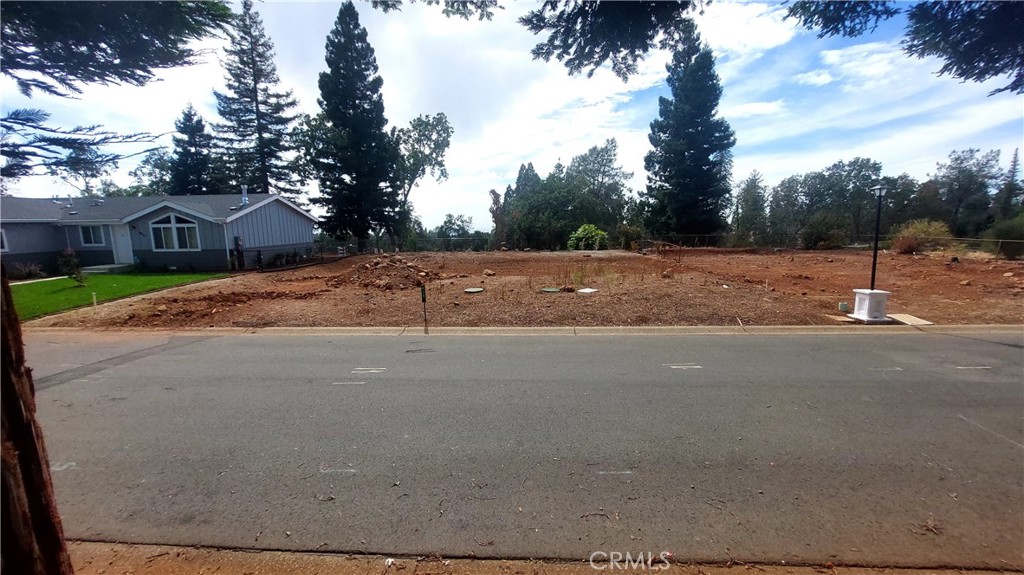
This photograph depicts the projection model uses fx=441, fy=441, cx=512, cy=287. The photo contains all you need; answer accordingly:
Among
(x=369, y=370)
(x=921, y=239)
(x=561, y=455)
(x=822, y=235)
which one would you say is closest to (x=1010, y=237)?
(x=921, y=239)

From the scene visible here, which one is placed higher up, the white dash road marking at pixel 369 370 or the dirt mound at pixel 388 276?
the dirt mound at pixel 388 276

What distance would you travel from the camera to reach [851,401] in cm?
504

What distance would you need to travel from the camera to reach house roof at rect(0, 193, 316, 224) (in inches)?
918

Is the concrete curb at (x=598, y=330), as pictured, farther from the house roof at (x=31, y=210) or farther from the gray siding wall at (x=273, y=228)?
the house roof at (x=31, y=210)

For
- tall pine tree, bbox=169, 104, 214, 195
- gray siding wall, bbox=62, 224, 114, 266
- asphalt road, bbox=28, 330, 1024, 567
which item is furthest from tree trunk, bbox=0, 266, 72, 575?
tall pine tree, bbox=169, 104, 214, 195

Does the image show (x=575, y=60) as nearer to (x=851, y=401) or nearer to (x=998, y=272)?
(x=851, y=401)

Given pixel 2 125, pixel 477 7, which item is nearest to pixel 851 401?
pixel 477 7

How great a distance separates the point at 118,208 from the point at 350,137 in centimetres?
1533

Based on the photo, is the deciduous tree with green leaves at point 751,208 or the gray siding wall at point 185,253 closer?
the gray siding wall at point 185,253

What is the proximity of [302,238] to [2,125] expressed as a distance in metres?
31.2

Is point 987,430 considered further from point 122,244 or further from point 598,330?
point 122,244

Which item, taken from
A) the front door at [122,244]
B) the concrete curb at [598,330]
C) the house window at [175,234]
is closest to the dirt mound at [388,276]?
the concrete curb at [598,330]

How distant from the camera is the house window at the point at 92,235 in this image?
25.6m

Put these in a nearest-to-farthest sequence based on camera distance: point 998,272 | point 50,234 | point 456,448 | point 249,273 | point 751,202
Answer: point 456,448 < point 998,272 < point 249,273 < point 50,234 < point 751,202
